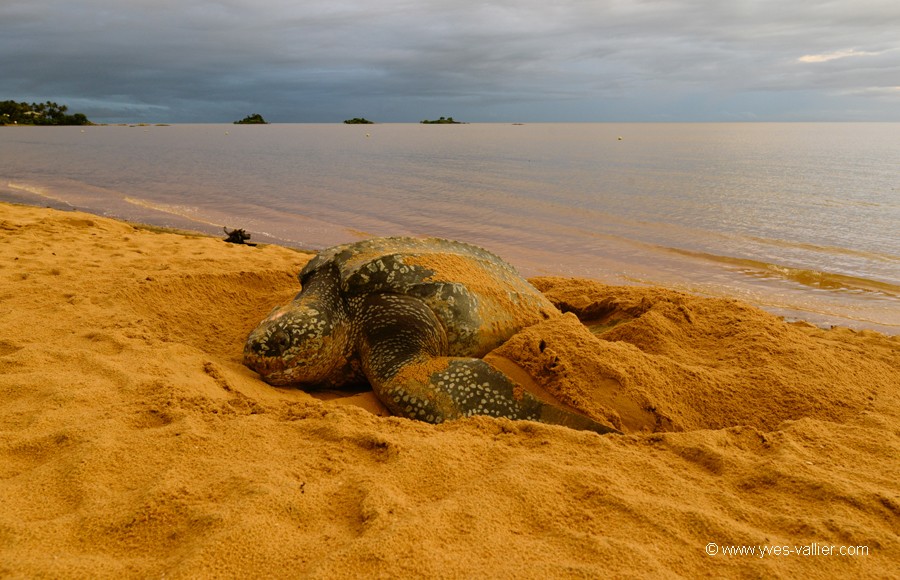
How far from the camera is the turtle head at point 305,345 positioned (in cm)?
361

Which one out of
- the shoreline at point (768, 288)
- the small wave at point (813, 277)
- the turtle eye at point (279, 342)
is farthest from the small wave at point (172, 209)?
the small wave at point (813, 277)

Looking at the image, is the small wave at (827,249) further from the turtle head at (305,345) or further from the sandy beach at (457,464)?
the turtle head at (305,345)

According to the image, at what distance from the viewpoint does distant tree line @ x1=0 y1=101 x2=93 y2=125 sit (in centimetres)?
9069

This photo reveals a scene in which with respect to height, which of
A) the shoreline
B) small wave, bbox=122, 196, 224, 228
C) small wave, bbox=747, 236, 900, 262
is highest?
small wave, bbox=122, 196, 224, 228

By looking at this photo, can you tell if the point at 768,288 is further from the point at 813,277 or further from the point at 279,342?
the point at 279,342

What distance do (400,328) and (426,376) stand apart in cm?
49

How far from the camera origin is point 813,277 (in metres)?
8.12

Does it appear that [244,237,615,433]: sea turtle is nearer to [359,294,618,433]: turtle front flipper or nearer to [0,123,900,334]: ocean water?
[359,294,618,433]: turtle front flipper

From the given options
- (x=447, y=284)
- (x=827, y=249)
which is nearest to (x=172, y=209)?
(x=447, y=284)

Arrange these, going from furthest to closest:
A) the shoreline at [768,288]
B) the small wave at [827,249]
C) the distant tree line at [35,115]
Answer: the distant tree line at [35,115] → the small wave at [827,249] → the shoreline at [768,288]

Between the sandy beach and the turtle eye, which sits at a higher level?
the turtle eye

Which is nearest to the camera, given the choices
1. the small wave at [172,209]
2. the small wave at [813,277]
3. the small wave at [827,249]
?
the small wave at [813,277]

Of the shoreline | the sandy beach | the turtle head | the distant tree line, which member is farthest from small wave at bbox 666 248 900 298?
the distant tree line

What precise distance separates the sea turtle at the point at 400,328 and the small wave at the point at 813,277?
19.3 ft
